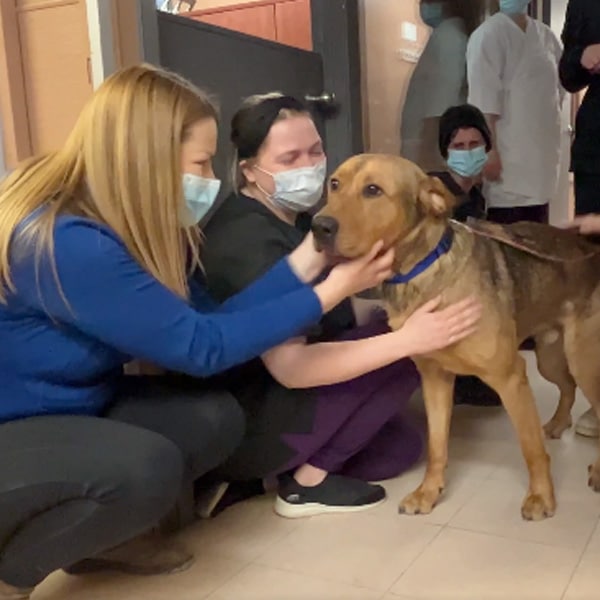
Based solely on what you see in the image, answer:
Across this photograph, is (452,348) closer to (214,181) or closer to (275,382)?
(275,382)

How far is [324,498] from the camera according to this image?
2205 mm

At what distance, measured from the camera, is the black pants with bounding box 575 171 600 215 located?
3379mm

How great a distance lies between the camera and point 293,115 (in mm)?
2174

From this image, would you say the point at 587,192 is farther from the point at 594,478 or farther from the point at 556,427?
the point at 594,478

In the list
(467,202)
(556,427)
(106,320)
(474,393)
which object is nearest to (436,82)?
(467,202)

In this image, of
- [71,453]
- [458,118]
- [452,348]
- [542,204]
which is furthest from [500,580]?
[542,204]

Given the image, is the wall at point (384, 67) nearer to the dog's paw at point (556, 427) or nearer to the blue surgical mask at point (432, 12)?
the blue surgical mask at point (432, 12)

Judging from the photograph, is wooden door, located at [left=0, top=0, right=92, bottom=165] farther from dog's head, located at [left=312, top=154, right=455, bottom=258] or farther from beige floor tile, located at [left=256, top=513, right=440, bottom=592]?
beige floor tile, located at [left=256, top=513, right=440, bottom=592]

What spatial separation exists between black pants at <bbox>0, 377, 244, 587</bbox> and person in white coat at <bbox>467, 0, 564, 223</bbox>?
2.53 m

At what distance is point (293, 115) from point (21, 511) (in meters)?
1.21

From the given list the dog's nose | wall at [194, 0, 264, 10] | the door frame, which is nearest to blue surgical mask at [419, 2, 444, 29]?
the door frame

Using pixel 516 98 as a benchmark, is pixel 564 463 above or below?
below

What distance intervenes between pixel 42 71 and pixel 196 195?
3.26 feet

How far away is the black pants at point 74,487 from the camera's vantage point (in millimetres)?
1511
